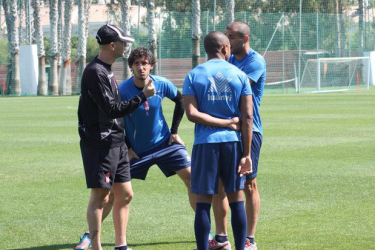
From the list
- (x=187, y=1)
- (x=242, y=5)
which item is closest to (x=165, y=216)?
(x=242, y=5)

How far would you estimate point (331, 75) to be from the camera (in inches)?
1953

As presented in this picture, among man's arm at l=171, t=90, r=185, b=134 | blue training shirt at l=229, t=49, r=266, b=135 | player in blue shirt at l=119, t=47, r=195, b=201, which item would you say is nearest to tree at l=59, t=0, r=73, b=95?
man's arm at l=171, t=90, r=185, b=134

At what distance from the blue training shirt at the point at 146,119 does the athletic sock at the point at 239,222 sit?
1.57 m

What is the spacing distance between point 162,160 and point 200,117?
1.58 meters

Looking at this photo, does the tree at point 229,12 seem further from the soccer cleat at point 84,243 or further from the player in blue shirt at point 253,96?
the soccer cleat at point 84,243

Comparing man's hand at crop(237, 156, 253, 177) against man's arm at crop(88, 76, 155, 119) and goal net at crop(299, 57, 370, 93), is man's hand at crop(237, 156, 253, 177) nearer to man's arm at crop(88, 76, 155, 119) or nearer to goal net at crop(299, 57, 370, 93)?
man's arm at crop(88, 76, 155, 119)

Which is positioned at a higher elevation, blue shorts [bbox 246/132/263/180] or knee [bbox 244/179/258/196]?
blue shorts [bbox 246/132/263/180]

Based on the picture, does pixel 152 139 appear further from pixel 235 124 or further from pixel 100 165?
pixel 235 124

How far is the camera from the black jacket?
688cm

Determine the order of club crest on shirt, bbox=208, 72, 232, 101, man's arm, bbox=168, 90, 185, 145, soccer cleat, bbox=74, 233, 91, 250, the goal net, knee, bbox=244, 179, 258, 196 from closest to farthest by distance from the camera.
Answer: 1. club crest on shirt, bbox=208, 72, 232, 101
2. knee, bbox=244, 179, 258, 196
3. soccer cleat, bbox=74, 233, 91, 250
4. man's arm, bbox=168, 90, 185, 145
5. the goal net

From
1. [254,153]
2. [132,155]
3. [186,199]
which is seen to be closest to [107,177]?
[132,155]

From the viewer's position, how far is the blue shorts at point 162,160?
8250mm

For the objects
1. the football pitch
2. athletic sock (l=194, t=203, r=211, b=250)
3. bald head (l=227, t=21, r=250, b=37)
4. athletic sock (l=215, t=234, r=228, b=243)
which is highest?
bald head (l=227, t=21, r=250, b=37)

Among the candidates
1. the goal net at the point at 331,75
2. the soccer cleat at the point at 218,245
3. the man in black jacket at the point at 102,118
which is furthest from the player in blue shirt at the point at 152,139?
the goal net at the point at 331,75
